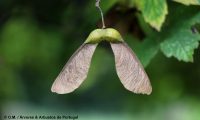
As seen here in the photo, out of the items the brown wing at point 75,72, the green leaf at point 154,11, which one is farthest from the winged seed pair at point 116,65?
the green leaf at point 154,11

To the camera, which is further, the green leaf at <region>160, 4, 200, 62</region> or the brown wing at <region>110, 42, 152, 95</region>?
the green leaf at <region>160, 4, 200, 62</region>

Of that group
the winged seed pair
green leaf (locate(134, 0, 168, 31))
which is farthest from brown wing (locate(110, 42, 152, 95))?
green leaf (locate(134, 0, 168, 31))

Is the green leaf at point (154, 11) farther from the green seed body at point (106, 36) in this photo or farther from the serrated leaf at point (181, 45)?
the green seed body at point (106, 36)

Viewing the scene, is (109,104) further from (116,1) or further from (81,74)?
(81,74)

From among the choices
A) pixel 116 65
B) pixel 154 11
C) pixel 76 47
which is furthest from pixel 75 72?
pixel 76 47

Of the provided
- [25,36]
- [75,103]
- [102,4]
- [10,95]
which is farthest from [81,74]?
[75,103]

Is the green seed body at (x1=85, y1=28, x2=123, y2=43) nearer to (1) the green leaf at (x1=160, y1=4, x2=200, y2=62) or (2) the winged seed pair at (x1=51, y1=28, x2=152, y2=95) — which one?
(2) the winged seed pair at (x1=51, y1=28, x2=152, y2=95)

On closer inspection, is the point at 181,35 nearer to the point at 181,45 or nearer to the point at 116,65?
the point at 181,45
